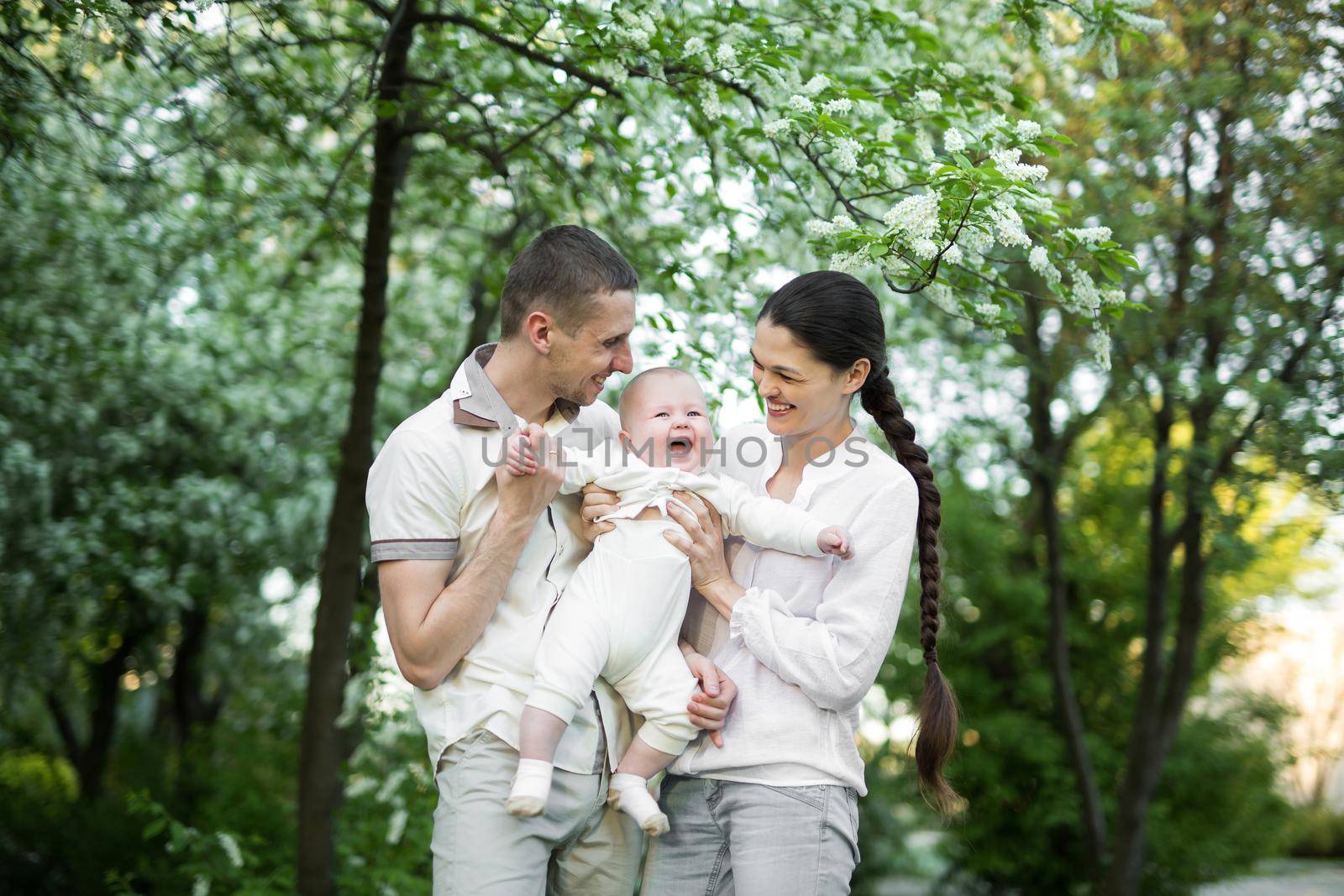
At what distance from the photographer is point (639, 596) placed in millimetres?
2316

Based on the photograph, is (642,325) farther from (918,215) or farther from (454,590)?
(454,590)

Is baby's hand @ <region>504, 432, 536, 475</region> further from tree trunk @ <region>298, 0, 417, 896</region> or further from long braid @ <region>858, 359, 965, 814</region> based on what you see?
tree trunk @ <region>298, 0, 417, 896</region>

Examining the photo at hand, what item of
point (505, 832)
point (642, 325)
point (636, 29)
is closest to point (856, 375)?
point (505, 832)

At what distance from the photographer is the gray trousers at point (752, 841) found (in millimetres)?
2182

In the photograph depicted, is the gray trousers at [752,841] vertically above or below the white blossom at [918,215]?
below

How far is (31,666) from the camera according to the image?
829 cm

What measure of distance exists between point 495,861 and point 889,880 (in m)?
10.1

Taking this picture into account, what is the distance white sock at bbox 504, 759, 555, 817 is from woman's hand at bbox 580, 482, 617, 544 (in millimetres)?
518

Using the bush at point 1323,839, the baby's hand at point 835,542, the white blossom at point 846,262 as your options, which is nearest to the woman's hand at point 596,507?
the baby's hand at point 835,542

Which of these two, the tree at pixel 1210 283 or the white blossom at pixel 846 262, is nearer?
the white blossom at pixel 846 262

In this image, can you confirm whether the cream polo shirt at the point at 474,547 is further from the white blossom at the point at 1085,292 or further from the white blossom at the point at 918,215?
the white blossom at the point at 1085,292

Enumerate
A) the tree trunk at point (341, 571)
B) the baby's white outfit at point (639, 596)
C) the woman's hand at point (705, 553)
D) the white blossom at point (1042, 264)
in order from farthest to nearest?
the tree trunk at point (341, 571), the white blossom at point (1042, 264), the woman's hand at point (705, 553), the baby's white outfit at point (639, 596)

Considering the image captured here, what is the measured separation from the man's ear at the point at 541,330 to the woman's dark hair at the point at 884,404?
48cm

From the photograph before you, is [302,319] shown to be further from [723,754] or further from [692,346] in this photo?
[723,754]
